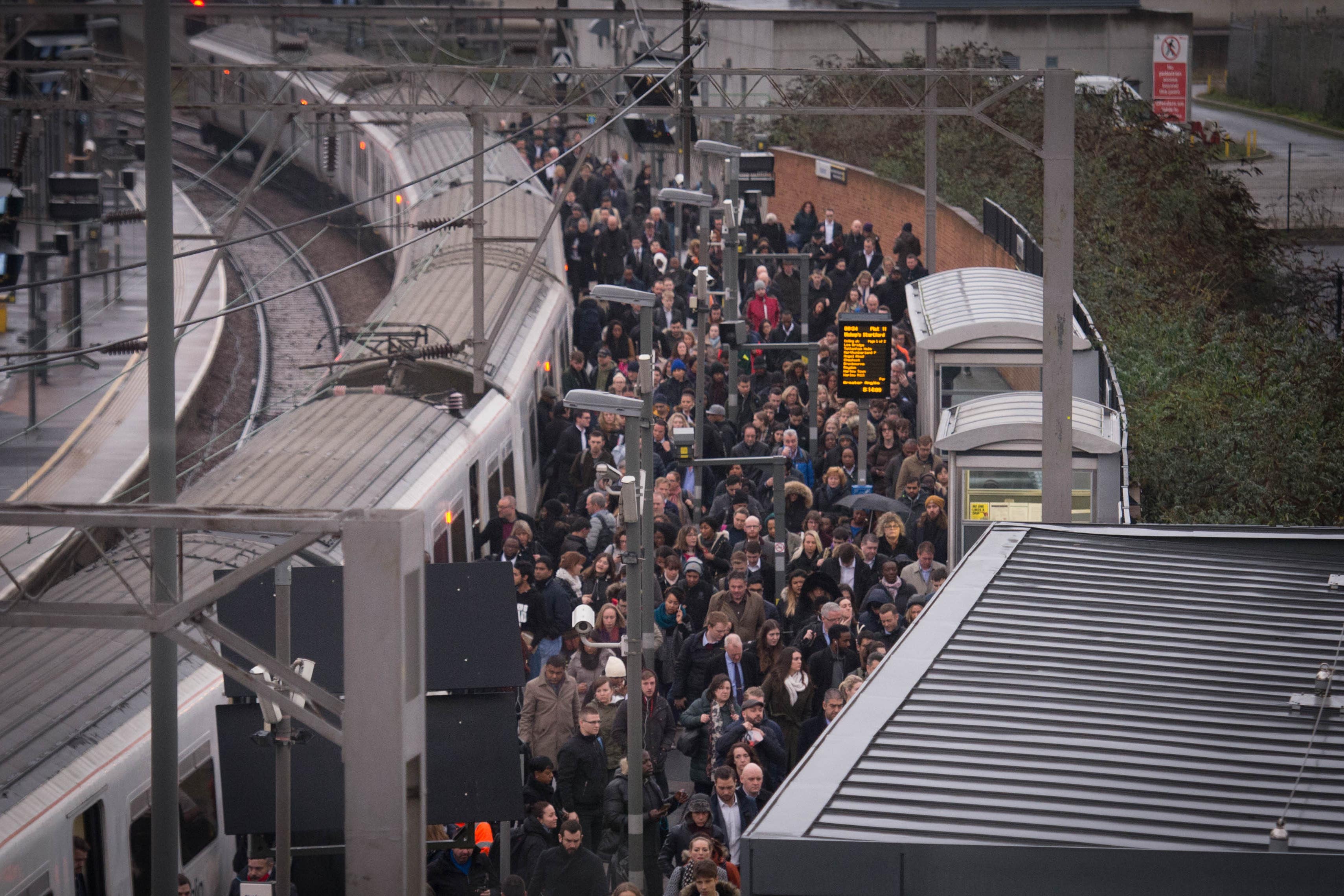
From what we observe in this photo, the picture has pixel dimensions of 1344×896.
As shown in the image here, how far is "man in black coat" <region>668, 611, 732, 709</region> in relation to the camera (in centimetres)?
1316

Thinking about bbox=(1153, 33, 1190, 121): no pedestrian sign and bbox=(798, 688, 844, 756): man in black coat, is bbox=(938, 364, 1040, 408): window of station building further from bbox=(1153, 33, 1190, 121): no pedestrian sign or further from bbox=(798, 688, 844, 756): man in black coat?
bbox=(1153, 33, 1190, 121): no pedestrian sign

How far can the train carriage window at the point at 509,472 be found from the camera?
18.7 m

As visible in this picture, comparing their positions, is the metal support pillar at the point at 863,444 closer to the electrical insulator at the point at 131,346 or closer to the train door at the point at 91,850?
the electrical insulator at the point at 131,346

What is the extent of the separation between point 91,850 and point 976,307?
40.0ft

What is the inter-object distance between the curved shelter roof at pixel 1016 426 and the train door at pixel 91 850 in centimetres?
863

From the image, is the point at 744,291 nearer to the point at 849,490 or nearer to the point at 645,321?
the point at 849,490

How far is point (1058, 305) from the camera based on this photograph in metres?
15.4

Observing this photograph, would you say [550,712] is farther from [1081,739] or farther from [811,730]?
[1081,739]

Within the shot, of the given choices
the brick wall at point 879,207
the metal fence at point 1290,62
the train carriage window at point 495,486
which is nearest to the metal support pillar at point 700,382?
the train carriage window at point 495,486

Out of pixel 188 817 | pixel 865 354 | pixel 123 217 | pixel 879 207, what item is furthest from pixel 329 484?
pixel 879 207

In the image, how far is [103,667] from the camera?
11055 millimetres

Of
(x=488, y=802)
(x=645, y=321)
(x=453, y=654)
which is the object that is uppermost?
(x=645, y=321)

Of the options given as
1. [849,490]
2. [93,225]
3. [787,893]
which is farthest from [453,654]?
[93,225]

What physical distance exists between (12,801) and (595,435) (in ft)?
32.8
